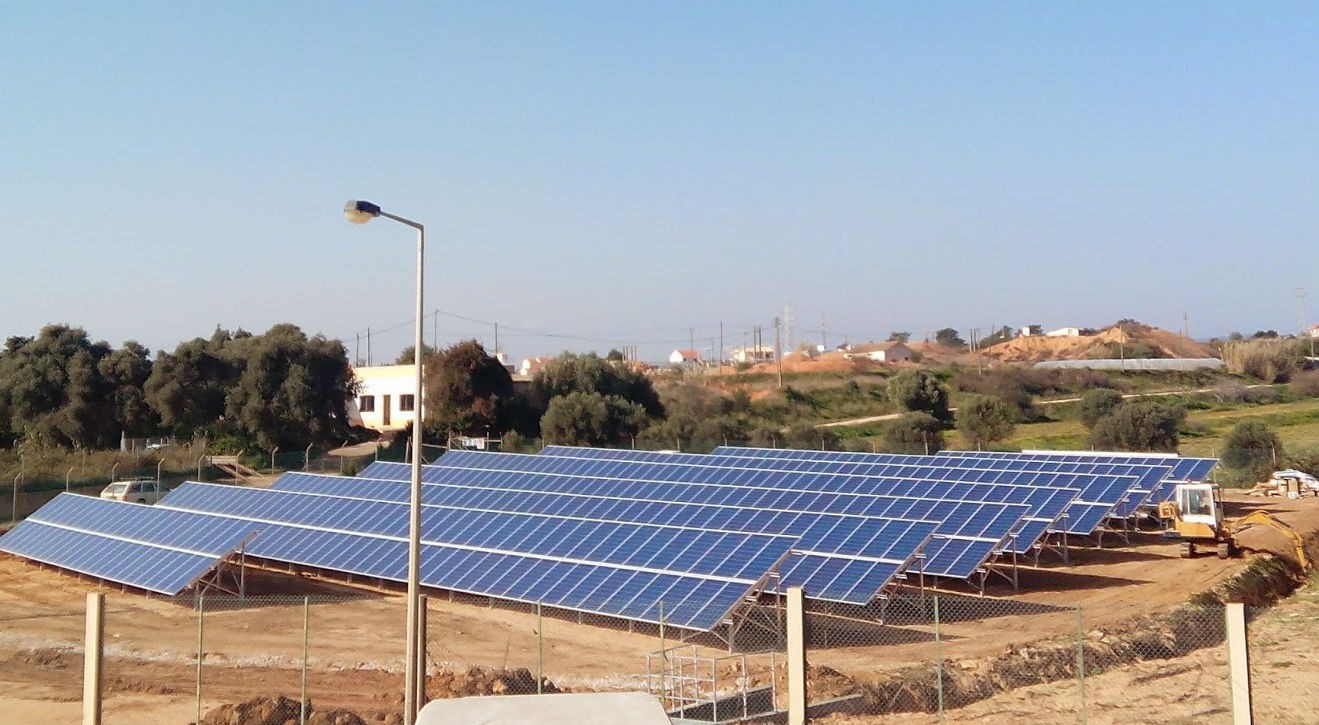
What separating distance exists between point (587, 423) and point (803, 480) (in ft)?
76.1

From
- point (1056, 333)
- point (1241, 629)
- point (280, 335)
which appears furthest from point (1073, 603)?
point (1056, 333)

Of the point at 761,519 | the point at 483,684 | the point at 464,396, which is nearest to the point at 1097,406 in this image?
the point at 464,396

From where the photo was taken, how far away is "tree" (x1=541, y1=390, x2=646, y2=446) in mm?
52000

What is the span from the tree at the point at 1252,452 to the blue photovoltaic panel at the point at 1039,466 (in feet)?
43.7

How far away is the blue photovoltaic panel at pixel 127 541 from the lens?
23.3 metres

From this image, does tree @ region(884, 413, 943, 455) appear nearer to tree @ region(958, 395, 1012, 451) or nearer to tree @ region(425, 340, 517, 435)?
tree @ region(958, 395, 1012, 451)

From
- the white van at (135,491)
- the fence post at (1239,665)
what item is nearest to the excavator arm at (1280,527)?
the fence post at (1239,665)

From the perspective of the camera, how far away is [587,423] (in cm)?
5234

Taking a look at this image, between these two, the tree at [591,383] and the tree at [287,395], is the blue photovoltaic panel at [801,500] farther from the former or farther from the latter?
the tree at [591,383]

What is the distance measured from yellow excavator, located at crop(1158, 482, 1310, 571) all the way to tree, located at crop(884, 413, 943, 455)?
71.8 ft

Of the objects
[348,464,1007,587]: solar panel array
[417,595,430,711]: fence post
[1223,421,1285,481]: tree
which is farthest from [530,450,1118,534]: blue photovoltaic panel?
[417,595,430,711]: fence post

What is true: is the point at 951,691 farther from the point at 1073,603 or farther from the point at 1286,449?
the point at 1286,449

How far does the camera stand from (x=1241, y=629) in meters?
9.70

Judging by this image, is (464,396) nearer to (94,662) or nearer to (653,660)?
(653,660)
